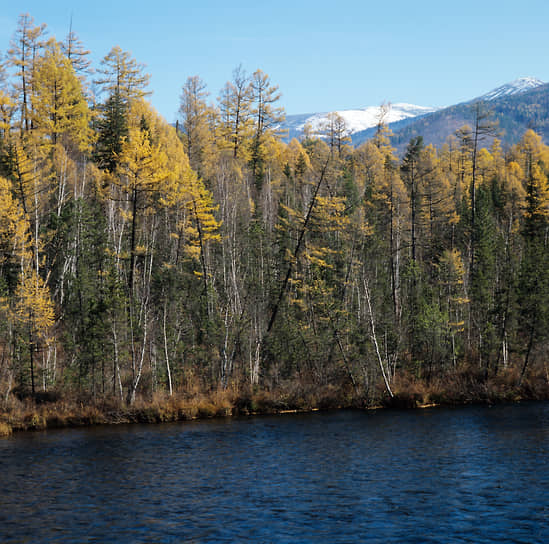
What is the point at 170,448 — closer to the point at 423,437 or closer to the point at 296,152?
the point at 423,437

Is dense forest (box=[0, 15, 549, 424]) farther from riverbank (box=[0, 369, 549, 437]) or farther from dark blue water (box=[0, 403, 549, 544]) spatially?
dark blue water (box=[0, 403, 549, 544])

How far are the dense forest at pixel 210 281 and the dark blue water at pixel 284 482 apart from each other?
23.6ft

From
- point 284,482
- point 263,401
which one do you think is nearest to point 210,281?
point 263,401

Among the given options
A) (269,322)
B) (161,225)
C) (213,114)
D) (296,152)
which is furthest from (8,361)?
(296,152)

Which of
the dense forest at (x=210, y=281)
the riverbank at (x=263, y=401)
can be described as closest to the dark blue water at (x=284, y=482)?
the riverbank at (x=263, y=401)

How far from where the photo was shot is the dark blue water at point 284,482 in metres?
17.7

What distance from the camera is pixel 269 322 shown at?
1925 inches

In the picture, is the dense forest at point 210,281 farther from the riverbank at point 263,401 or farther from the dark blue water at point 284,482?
the dark blue water at point 284,482

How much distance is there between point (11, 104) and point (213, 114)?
2845 centimetres

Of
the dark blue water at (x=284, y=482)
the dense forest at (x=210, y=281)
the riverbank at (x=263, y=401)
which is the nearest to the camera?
the dark blue water at (x=284, y=482)

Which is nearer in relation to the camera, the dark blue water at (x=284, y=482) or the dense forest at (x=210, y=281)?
the dark blue water at (x=284, y=482)

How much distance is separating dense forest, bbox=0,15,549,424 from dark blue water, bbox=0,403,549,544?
719cm

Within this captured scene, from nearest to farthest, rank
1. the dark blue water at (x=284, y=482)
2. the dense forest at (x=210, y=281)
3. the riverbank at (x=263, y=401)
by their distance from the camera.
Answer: the dark blue water at (x=284, y=482) < the riverbank at (x=263, y=401) < the dense forest at (x=210, y=281)

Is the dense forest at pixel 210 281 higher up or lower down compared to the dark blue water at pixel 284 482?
higher up
